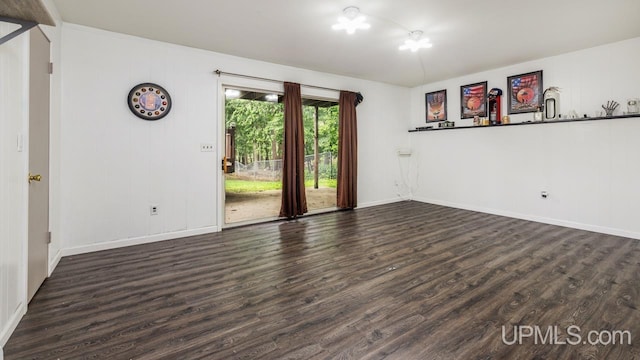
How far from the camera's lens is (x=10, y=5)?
1.37 meters

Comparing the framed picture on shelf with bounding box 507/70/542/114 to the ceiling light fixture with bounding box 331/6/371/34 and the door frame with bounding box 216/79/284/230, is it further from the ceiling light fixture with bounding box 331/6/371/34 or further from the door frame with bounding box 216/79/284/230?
the door frame with bounding box 216/79/284/230

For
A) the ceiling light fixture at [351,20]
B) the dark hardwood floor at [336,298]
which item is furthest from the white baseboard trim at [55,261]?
the ceiling light fixture at [351,20]

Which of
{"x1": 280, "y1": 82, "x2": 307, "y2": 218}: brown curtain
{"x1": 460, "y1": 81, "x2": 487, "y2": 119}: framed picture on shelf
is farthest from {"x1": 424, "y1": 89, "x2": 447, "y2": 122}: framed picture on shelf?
{"x1": 280, "y1": 82, "x2": 307, "y2": 218}: brown curtain

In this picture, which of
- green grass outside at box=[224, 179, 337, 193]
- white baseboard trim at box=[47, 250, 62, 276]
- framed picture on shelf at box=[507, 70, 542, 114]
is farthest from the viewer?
green grass outside at box=[224, 179, 337, 193]

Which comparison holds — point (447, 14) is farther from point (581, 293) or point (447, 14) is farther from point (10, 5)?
point (10, 5)

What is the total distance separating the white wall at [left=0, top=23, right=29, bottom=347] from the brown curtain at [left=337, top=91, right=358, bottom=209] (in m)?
4.23

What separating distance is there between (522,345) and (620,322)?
85 centimetres

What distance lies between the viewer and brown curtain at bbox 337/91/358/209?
5418 millimetres

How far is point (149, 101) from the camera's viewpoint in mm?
3619

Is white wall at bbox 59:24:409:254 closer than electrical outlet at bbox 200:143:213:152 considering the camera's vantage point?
Yes

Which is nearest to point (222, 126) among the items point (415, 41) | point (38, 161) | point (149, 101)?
point (149, 101)

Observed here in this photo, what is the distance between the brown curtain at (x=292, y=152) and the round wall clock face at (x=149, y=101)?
1770mm

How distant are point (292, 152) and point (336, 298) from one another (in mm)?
2953

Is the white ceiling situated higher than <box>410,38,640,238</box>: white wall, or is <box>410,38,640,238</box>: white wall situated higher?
the white ceiling
